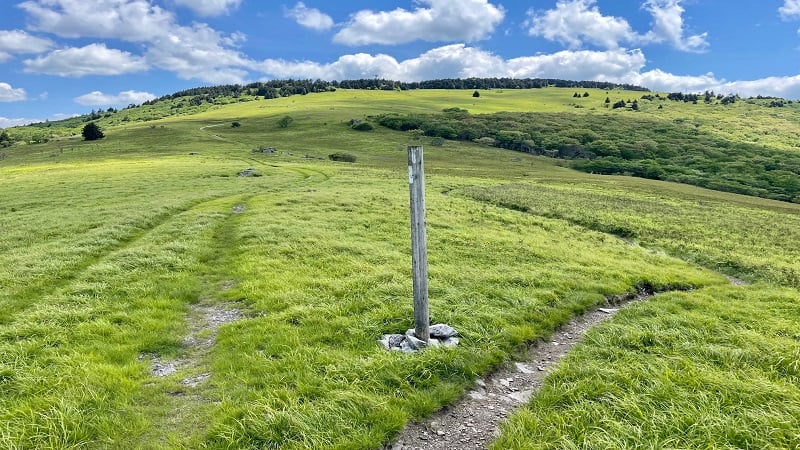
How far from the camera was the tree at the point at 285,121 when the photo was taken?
12950 centimetres

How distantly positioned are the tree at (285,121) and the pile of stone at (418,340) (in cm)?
12635

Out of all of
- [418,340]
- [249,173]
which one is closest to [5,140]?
[249,173]

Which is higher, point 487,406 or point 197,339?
point 197,339

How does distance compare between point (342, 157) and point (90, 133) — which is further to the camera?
point (90, 133)

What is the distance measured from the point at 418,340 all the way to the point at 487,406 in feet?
7.31

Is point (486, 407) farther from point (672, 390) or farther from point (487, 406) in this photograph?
point (672, 390)

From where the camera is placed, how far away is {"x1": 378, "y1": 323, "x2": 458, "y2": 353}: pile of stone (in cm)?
1006

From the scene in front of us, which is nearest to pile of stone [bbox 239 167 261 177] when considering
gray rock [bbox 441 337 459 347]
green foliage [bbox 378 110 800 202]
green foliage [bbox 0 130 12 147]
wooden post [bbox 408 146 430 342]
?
wooden post [bbox 408 146 430 342]

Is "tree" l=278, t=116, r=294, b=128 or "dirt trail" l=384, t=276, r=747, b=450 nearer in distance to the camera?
"dirt trail" l=384, t=276, r=747, b=450

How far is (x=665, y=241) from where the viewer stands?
91.6ft

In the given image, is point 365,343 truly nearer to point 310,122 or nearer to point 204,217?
point 204,217

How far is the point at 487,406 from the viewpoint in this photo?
8.47 metres

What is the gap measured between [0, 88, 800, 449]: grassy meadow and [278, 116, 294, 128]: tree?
100965 millimetres

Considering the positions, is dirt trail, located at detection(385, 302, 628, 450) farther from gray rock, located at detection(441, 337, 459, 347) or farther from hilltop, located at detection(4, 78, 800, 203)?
hilltop, located at detection(4, 78, 800, 203)
